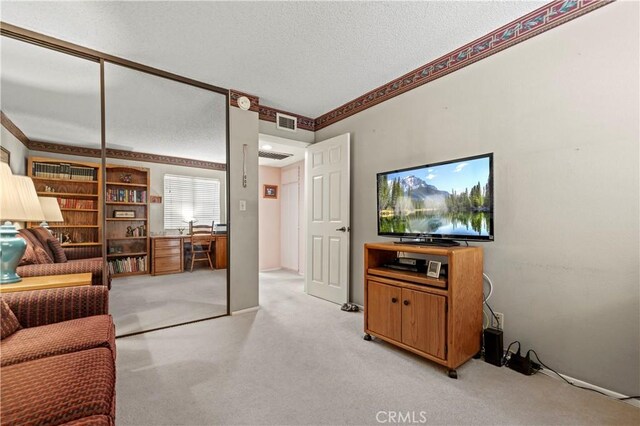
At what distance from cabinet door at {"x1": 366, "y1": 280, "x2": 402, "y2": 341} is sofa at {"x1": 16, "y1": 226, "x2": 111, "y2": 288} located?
7.38ft

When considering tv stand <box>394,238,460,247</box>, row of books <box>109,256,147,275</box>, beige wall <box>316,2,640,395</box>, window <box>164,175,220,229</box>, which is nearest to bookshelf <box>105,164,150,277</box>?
row of books <box>109,256,147,275</box>

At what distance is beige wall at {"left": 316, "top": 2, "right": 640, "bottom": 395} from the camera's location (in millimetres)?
1617

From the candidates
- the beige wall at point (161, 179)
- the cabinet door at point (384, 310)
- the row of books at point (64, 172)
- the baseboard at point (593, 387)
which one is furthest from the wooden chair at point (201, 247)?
the baseboard at point (593, 387)

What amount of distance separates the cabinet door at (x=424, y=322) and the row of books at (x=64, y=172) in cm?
276

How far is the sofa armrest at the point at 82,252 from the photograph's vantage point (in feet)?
7.43

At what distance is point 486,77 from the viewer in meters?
2.20

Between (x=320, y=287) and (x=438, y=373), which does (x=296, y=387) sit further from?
(x=320, y=287)

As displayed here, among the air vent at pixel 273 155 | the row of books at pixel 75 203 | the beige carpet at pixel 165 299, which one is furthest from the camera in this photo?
the air vent at pixel 273 155

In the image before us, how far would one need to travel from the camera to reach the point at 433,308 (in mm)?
1931

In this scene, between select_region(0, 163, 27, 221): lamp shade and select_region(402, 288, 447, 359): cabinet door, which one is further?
select_region(402, 288, 447, 359): cabinet door

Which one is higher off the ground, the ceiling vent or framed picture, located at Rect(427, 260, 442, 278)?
the ceiling vent

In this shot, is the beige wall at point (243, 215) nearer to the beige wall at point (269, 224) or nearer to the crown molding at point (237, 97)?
the crown molding at point (237, 97)

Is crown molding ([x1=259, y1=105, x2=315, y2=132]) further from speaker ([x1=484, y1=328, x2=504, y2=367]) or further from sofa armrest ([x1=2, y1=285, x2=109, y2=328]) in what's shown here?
speaker ([x1=484, y1=328, x2=504, y2=367])

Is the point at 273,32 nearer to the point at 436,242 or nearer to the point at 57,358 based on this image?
the point at 436,242
